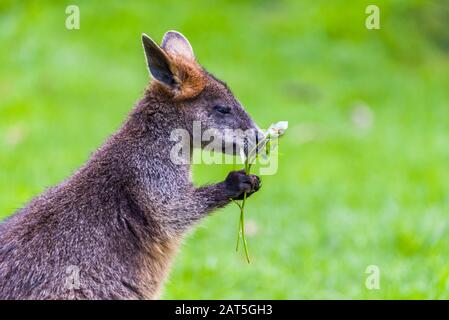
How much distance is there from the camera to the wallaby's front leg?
195 inches

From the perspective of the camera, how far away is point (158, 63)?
520 centimetres

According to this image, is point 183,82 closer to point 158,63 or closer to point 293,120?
point 158,63

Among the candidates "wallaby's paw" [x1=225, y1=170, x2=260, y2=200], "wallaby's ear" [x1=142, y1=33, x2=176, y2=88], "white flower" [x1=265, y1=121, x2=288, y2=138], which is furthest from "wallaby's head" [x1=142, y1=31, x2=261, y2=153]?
"wallaby's paw" [x1=225, y1=170, x2=260, y2=200]

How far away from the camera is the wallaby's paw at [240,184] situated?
495 cm

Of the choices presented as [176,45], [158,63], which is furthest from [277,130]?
Answer: [176,45]

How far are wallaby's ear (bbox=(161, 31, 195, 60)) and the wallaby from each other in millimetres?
96

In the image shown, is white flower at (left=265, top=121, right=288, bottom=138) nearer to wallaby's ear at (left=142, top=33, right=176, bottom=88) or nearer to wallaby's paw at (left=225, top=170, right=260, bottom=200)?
wallaby's paw at (left=225, top=170, right=260, bottom=200)

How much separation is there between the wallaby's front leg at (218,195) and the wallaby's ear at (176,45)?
0.98 metres

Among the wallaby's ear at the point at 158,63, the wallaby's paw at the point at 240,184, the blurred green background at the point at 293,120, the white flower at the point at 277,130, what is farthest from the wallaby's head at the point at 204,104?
the blurred green background at the point at 293,120

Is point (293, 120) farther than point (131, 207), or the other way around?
point (293, 120)

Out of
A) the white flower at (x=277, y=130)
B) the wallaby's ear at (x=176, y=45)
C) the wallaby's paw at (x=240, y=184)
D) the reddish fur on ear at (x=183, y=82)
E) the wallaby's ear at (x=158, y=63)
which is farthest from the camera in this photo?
the wallaby's ear at (x=176, y=45)

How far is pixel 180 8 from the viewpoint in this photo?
17.0m

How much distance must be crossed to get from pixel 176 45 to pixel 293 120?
7556 millimetres

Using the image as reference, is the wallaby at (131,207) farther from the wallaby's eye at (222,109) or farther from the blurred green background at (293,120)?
the blurred green background at (293,120)
